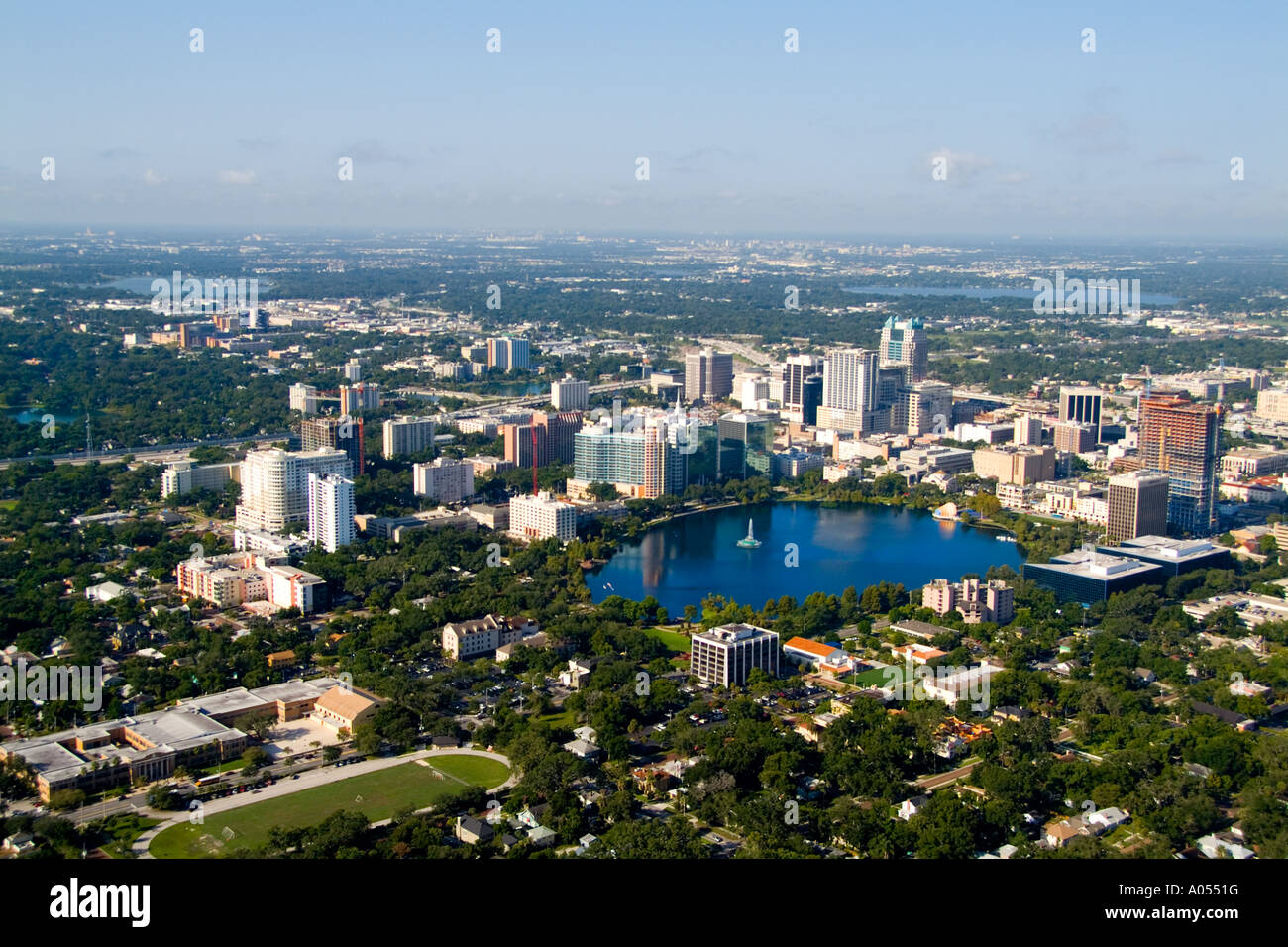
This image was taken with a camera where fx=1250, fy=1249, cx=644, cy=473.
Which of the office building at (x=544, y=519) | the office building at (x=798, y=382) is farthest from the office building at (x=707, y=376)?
the office building at (x=544, y=519)

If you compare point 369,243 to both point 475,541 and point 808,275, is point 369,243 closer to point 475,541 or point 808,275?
point 808,275

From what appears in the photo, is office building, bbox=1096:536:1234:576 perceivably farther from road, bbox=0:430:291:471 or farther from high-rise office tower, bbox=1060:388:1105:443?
road, bbox=0:430:291:471

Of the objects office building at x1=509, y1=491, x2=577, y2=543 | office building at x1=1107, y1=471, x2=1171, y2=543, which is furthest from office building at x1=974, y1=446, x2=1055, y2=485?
office building at x1=509, y1=491, x2=577, y2=543

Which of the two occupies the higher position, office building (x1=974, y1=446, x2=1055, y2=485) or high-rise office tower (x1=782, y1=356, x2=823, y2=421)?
high-rise office tower (x1=782, y1=356, x2=823, y2=421)

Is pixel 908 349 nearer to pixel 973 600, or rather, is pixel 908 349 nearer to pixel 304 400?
pixel 304 400

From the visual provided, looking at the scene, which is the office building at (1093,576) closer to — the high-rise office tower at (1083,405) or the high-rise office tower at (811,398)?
the high-rise office tower at (1083,405)
